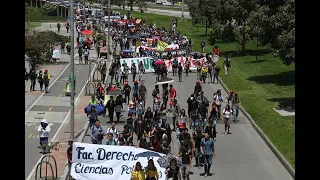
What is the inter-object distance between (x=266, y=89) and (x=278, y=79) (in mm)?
3831

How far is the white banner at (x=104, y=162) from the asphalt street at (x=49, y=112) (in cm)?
368

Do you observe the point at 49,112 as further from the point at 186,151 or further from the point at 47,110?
the point at 186,151

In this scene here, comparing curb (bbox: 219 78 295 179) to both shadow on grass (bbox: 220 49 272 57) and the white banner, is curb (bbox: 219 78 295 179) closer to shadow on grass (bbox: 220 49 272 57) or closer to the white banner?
the white banner

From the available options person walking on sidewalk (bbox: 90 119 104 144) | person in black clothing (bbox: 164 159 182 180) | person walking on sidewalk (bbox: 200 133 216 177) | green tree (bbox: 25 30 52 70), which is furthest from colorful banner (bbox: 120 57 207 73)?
person in black clothing (bbox: 164 159 182 180)

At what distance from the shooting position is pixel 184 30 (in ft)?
294

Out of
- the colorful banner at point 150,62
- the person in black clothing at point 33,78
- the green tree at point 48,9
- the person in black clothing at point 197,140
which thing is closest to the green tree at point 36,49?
the person in black clothing at point 33,78

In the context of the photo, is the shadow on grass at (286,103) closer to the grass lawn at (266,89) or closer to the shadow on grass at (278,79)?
the grass lawn at (266,89)

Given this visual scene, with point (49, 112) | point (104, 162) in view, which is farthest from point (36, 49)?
point (104, 162)

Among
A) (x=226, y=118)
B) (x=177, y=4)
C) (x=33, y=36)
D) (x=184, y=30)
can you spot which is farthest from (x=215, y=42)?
(x=177, y=4)

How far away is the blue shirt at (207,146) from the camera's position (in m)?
19.9

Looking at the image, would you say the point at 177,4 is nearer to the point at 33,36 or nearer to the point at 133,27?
the point at 133,27

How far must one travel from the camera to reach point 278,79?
42.7 metres

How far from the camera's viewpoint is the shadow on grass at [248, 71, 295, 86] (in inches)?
1615
